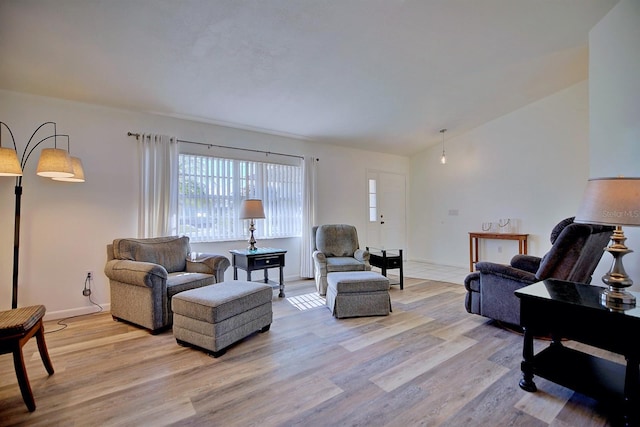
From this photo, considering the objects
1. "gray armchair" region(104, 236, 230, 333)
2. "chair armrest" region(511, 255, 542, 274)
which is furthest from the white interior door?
"gray armchair" region(104, 236, 230, 333)

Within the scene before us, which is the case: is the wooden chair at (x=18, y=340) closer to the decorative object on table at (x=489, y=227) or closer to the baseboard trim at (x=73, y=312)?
the baseboard trim at (x=73, y=312)

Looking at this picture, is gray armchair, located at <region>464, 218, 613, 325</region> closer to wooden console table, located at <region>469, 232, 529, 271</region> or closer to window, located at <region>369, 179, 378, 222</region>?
wooden console table, located at <region>469, 232, 529, 271</region>

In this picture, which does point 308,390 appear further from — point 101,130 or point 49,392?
point 101,130

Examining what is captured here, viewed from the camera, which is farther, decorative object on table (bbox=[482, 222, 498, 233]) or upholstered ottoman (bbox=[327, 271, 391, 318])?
decorative object on table (bbox=[482, 222, 498, 233])

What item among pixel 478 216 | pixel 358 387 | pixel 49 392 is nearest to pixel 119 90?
pixel 49 392

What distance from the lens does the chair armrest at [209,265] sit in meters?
3.43

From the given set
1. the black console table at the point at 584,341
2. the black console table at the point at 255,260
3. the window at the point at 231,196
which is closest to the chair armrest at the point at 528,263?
the black console table at the point at 584,341

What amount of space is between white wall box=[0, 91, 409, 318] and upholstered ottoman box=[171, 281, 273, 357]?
1.70m

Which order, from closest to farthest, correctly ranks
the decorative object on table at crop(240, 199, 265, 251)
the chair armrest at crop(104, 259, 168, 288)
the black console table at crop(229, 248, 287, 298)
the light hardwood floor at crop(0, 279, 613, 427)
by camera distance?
the light hardwood floor at crop(0, 279, 613, 427) < the chair armrest at crop(104, 259, 168, 288) < the black console table at crop(229, 248, 287, 298) < the decorative object on table at crop(240, 199, 265, 251)

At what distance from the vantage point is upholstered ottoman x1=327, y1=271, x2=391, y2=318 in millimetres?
3205

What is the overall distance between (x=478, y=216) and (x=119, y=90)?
20.2 feet

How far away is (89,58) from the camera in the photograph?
2.70 meters

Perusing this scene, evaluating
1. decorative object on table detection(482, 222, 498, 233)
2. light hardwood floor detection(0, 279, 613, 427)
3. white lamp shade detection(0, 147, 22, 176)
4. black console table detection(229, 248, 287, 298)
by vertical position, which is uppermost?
white lamp shade detection(0, 147, 22, 176)

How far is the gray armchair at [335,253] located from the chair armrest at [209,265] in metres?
1.31
